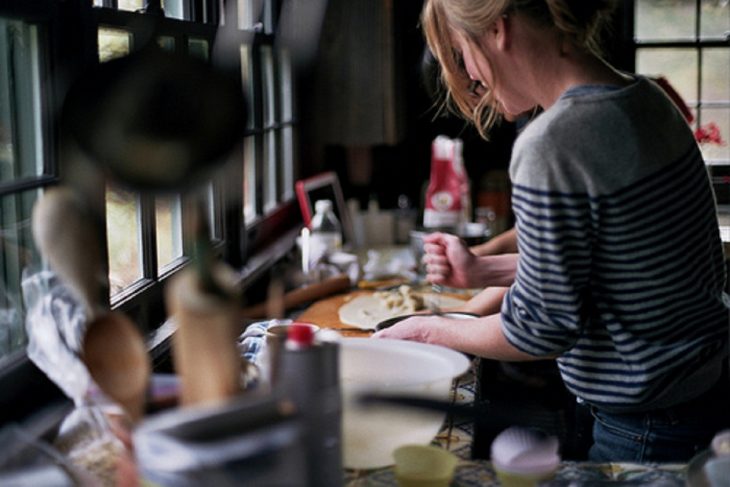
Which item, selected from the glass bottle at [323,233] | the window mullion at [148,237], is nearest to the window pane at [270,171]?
the glass bottle at [323,233]

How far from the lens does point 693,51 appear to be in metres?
5.17

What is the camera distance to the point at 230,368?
1080 mm

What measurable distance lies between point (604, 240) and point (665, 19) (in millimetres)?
3775

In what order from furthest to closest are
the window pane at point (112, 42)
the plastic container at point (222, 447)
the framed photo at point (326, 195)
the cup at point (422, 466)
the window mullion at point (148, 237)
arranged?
the framed photo at point (326, 195) → the window mullion at point (148, 237) → the window pane at point (112, 42) → the cup at point (422, 466) → the plastic container at point (222, 447)

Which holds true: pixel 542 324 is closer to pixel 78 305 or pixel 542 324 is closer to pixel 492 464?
pixel 492 464

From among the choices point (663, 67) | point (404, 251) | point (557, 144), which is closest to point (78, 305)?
point (557, 144)

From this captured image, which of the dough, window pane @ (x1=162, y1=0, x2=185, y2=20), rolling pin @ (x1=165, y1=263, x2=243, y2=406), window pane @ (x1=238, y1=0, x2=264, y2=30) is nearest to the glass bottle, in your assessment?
the dough

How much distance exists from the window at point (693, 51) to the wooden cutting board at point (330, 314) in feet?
7.73

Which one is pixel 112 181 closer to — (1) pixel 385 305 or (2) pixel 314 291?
(1) pixel 385 305

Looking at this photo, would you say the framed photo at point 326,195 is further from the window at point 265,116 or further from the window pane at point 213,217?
the window pane at point 213,217

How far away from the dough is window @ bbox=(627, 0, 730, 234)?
233 cm

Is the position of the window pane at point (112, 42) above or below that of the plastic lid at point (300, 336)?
above

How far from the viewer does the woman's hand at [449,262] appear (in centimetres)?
215

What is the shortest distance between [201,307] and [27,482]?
0.27 m
